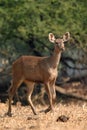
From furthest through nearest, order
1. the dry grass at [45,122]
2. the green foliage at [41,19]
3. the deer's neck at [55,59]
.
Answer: the green foliage at [41,19]
the deer's neck at [55,59]
the dry grass at [45,122]

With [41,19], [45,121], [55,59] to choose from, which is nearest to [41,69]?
[55,59]

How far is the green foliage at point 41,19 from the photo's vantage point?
22.3 metres

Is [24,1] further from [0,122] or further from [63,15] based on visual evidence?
[0,122]

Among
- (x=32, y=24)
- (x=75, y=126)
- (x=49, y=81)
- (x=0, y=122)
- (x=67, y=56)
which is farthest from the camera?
(x=67, y=56)

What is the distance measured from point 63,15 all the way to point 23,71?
329 inches

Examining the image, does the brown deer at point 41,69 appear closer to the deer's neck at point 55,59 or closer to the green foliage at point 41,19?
the deer's neck at point 55,59

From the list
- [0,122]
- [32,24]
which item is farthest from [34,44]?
[0,122]

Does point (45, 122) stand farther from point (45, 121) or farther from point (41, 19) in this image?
point (41, 19)

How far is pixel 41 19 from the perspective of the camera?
906 inches

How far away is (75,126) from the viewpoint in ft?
40.5

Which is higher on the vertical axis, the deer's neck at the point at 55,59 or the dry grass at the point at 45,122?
the deer's neck at the point at 55,59

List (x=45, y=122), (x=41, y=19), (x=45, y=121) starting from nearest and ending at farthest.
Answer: (x=45, y=122) → (x=45, y=121) → (x=41, y=19)

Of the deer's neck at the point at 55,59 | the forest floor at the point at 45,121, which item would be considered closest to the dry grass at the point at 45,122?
→ the forest floor at the point at 45,121

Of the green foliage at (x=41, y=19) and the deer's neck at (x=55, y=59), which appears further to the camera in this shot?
the green foliage at (x=41, y=19)
